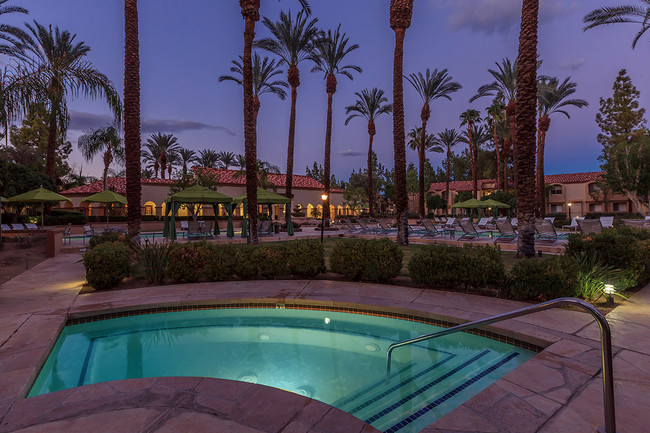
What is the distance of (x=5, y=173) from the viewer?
19.3m

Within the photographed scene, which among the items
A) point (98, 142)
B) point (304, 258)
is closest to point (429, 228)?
point (304, 258)

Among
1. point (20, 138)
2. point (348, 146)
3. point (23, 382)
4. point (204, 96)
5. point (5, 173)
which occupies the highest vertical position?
point (348, 146)

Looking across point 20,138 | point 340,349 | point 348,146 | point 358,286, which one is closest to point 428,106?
point 358,286

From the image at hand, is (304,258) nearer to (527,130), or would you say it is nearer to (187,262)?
(187,262)

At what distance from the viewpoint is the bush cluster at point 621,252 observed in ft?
20.2

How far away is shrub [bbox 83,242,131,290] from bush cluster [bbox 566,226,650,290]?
907 centimetres

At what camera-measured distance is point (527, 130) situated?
28.9 ft

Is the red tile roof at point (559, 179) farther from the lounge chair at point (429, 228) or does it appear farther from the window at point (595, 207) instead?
the lounge chair at point (429, 228)

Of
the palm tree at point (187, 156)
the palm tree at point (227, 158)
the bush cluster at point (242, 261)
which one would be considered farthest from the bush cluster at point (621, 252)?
the palm tree at point (227, 158)

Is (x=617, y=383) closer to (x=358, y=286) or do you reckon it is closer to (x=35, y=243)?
(x=358, y=286)

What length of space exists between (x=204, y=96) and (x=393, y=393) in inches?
2311

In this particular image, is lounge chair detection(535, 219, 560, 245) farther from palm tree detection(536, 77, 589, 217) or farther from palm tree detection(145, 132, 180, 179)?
palm tree detection(145, 132, 180, 179)

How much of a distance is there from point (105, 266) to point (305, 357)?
4812 mm

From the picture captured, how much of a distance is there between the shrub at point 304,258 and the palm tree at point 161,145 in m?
40.8
